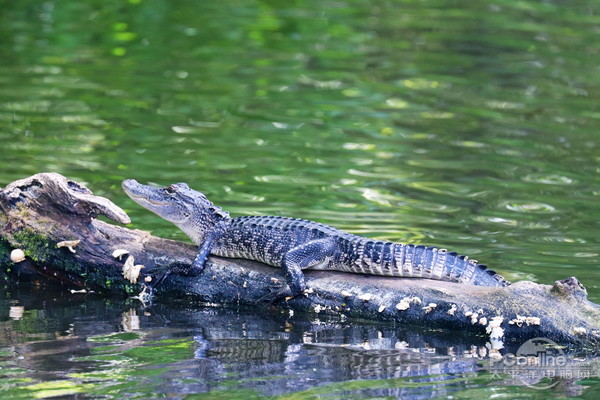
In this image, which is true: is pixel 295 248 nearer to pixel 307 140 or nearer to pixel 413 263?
pixel 413 263

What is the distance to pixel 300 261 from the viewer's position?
7.63 meters

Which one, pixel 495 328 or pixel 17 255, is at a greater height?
pixel 17 255

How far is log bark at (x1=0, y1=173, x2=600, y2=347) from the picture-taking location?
23.6 feet

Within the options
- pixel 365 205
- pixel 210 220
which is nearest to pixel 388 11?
pixel 365 205

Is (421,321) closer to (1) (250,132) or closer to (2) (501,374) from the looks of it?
(2) (501,374)

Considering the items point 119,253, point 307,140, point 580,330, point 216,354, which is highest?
point 307,140

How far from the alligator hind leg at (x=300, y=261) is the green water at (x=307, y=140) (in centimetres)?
24

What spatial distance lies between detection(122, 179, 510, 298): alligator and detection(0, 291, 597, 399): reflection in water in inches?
16.8

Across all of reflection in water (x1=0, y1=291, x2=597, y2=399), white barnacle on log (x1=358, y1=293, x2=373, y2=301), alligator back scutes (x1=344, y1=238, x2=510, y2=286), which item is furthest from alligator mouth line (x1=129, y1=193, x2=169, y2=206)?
white barnacle on log (x1=358, y1=293, x2=373, y2=301)

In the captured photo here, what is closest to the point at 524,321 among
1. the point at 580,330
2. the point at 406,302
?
the point at 580,330

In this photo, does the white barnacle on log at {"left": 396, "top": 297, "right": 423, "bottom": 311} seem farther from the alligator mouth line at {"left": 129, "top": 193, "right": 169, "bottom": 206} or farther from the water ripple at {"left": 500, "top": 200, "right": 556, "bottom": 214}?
the water ripple at {"left": 500, "top": 200, "right": 556, "bottom": 214}

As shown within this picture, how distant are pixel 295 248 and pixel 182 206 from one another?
4.08 feet

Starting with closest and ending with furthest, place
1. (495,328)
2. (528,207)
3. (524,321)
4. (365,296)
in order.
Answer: (524,321) → (495,328) → (365,296) → (528,207)

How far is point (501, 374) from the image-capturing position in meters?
6.54
